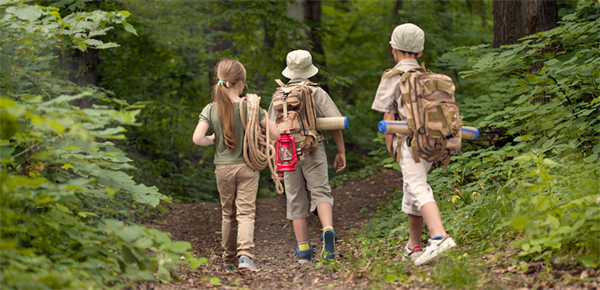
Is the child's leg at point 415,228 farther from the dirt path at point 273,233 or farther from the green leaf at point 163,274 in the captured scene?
the green leaf at point 163,274

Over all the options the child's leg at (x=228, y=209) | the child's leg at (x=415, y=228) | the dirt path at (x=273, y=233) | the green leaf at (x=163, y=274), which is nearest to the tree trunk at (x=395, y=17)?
the dirt path at (x=273, y=233)

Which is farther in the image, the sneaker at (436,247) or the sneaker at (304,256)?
the sneaker at (304,256)

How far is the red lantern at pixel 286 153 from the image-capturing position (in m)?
4.26

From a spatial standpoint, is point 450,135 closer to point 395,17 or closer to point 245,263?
point 245,263

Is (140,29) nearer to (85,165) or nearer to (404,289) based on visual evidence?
(85,165)

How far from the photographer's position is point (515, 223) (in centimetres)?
306

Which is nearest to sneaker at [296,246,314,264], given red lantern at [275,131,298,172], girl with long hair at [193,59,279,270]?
girl with long hair at [193,59,279,270]

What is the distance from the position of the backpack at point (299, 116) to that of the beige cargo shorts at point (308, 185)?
0.15 m

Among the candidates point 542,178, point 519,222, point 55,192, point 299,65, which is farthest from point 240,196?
point 542,178

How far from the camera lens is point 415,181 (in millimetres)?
3549

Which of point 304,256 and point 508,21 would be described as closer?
point 304,256

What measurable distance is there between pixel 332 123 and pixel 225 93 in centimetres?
100

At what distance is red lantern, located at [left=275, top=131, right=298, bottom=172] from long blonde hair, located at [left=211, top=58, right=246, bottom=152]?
41cm

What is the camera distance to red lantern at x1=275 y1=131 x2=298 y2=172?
4.26 metres
